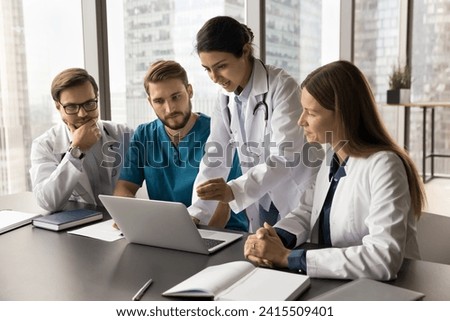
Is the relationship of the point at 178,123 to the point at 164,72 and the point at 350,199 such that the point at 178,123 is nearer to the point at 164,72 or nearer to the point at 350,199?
the point at 164,72

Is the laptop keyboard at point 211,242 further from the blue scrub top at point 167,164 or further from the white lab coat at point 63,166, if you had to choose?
the white lab coat at point 63,166

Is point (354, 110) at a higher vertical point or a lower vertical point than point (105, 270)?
higher

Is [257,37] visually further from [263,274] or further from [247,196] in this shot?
[263,274]

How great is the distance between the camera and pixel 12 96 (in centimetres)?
261

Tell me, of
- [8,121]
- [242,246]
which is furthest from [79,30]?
[242,246]

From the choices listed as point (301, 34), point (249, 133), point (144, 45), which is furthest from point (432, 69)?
point (249, 133)

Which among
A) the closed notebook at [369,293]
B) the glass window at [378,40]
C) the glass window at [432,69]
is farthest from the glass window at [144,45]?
the glass window at [432,69]

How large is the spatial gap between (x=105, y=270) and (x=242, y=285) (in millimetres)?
387

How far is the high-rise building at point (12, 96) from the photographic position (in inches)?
101

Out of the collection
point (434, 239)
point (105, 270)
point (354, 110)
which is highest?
point (354, 110)

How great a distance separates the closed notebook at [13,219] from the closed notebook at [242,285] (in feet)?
2.79

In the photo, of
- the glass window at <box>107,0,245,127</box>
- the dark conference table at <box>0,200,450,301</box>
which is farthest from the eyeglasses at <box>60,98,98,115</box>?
the glass window at <box>107,0,245,127</box>

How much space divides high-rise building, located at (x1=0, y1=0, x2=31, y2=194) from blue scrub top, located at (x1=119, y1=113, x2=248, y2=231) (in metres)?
0.87

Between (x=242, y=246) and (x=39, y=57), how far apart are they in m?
1.94
